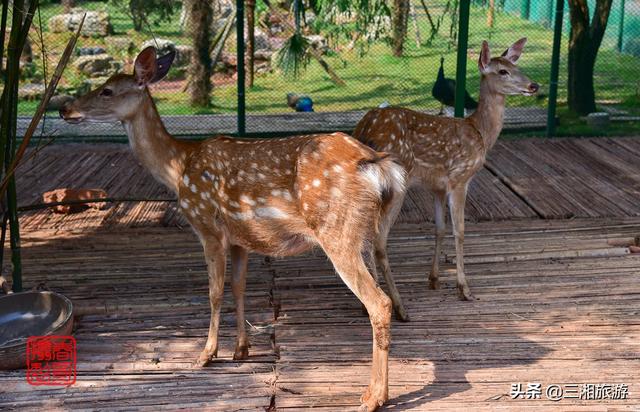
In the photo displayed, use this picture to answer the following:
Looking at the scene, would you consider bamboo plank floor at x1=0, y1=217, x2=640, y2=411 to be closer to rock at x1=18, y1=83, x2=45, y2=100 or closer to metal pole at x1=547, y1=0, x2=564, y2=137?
metal pole at x1=547, y1=0, x2=564, y2=137

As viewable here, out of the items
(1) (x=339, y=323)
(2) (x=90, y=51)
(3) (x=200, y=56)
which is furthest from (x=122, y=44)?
(1) (x=339, y=323)

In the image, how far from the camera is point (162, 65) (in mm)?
6254

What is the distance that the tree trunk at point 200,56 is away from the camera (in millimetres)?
13371

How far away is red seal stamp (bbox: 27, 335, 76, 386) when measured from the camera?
540cm

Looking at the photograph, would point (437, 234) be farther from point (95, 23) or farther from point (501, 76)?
point (95, 23)

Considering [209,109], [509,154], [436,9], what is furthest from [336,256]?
[436,9]

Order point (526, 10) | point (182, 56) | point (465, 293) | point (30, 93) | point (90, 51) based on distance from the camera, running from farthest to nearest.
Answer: point (526, 10) < point (90, 51) < point (182, 56) < point (30, 93) < point (465, 293)

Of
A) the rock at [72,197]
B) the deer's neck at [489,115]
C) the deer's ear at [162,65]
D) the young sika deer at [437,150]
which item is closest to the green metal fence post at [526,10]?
the deer's neck at [489,115]

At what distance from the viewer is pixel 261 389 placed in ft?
17.5

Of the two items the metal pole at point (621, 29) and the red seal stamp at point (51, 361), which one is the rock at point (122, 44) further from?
the red seal stamp at point (51, 361)

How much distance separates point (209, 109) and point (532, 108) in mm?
4781

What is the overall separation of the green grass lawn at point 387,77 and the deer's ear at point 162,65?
7114 millimetres

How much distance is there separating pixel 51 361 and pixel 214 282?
1115 millimetres

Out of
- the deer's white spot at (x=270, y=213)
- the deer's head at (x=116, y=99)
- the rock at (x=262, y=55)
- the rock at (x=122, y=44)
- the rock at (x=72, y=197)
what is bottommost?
the rock at (x=262, y=55)
